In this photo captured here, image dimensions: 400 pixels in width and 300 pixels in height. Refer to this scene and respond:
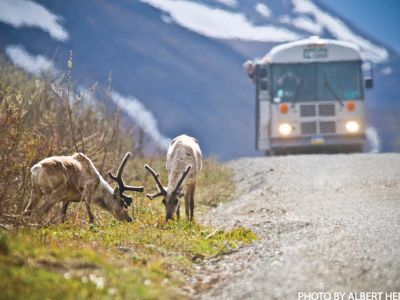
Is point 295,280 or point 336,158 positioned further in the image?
point 336,158

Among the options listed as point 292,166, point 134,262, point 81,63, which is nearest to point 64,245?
point 134,262

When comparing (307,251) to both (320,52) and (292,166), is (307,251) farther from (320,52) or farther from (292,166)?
(320,52)

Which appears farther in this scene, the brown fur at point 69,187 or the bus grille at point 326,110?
the bus grille at point 326,110

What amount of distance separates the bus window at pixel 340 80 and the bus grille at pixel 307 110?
44 centimetres

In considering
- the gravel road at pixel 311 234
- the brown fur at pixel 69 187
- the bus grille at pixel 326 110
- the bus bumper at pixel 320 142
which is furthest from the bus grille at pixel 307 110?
the brown fur at pixel 69 187

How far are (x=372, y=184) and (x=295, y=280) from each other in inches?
356

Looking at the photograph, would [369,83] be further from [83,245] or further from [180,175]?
[83,245]

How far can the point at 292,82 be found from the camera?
23.3 meters

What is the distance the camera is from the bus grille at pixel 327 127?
76.4ft

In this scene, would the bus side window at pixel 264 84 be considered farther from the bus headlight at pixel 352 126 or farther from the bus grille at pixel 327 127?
the bus headlight at pixel 352 126

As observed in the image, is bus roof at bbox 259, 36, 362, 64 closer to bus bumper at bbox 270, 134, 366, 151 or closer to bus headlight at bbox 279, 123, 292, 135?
bus headlight at bbox 279, 123, 292, 135

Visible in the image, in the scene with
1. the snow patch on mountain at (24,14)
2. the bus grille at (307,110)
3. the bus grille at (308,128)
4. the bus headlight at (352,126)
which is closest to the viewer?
the bus headlight at (352,126)

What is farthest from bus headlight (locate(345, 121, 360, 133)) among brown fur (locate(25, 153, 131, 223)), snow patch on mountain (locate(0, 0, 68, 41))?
brown fur (locate(25, 153, 131, 223))

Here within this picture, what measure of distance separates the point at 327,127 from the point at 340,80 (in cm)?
149
